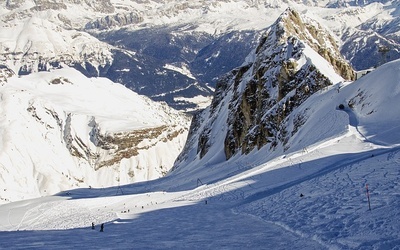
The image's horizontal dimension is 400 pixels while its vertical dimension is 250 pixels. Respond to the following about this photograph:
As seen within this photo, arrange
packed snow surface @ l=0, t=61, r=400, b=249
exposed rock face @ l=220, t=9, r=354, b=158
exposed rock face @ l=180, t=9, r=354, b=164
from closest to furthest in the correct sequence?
1. packed snow surface @ l=0, t=61, r=400, b=249
2. exposed rock face @ l=180, t=9, r=354, b=164
3. exposed rock face @ l=220, t=9, r=354, b=158

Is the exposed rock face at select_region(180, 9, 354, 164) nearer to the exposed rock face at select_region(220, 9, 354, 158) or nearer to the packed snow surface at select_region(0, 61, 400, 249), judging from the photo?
the exposed rock face at select_region(220, 9, 354, 158)

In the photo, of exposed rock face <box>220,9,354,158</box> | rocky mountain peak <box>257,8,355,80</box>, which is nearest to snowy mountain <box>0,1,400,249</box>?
exposed rock face <box>220,9,354,158</box>

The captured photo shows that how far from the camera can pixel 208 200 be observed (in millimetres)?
32906

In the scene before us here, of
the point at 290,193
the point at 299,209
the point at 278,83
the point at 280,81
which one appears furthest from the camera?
the point at 278,83

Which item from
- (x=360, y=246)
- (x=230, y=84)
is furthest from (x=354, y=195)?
(x=230, y=84)

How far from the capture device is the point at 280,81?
77.1 meters

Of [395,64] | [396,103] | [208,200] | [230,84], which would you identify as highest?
[230,84]

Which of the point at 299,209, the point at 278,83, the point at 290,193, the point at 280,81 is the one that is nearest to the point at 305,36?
the point at 278,83

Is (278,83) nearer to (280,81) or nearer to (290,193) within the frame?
(280,81)

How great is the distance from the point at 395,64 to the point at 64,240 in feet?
144

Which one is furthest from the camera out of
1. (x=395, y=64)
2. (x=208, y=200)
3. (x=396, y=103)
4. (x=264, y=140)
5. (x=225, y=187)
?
(x=264, y=140)

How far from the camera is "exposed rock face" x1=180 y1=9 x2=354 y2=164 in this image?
69625mm

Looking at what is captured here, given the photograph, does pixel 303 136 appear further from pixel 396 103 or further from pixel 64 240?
pixel 64 240

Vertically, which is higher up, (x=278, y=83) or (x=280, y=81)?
(x=280, y=81)
